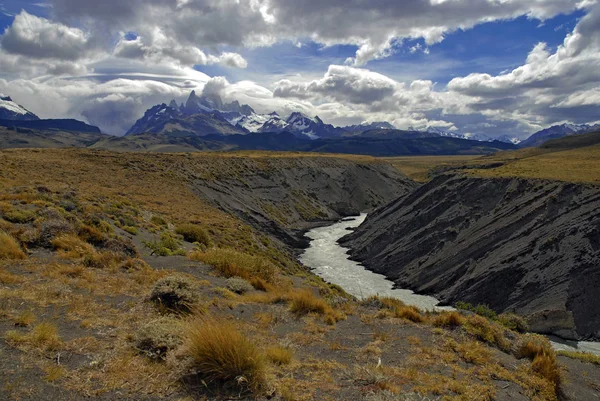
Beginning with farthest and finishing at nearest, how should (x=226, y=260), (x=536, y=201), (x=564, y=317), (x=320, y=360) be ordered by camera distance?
(x=536, y=201), (x=564, y=317), (x=226, y=260), (x=320, y=360)

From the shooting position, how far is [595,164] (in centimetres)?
4906

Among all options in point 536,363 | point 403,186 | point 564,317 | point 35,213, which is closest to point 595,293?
point 564,317

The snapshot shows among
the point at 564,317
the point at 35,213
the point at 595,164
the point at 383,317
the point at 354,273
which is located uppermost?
the point at 595,164

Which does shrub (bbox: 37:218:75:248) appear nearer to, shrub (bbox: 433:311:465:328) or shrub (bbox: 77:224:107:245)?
shrub (bbox: 77:224:107:245)

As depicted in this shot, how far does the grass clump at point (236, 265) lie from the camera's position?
58.4 ft

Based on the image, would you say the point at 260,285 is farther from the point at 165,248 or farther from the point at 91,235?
the point at 91,235

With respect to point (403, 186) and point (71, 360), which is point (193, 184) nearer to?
point (71, 360)

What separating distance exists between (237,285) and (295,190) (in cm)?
6993

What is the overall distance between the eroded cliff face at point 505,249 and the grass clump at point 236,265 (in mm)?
21670

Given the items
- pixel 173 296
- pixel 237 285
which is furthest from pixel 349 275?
pixel 173 296

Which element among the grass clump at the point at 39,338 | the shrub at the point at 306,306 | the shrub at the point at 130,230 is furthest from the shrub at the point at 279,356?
the shrub at the point at 130,230

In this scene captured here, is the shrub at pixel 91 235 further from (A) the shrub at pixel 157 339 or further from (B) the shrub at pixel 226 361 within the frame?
(B) the shrub at pixel 226 361

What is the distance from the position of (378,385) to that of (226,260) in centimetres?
1170

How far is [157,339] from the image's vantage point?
8586 mm
